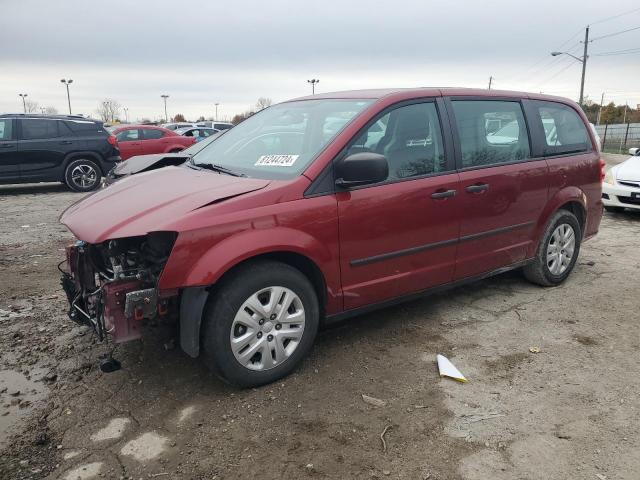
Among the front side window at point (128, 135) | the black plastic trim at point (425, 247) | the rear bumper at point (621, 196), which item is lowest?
the rear bumper at point (621, 196)

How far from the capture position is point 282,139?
3.80 m

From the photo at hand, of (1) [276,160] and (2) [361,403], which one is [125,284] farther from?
(2) [361,403]

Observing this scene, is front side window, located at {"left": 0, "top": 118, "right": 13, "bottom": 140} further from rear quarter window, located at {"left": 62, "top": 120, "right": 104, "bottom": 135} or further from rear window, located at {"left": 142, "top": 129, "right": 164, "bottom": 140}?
rear window, located at {"left": 142, "top": 129, "right": 164, "bottom": 140}

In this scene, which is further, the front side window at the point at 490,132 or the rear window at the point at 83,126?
the rear window at the point at 83,126

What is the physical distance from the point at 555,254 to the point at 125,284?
12.6ft

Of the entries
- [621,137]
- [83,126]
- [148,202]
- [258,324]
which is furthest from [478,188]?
[621,137]

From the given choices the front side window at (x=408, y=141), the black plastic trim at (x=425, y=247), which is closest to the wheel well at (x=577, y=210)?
the black plastic trim at (x=425, y=247)

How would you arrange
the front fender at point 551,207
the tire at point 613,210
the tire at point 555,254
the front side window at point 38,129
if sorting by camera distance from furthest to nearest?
the front side window at point 38,129 → the tire at point 613,210 → the tire at point 555,254 → the front fender at point 551,207

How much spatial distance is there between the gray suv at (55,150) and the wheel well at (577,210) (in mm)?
9926

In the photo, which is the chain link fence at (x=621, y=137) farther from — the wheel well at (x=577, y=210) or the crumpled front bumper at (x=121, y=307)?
the crumpled front bumper at (x=121, y=307)

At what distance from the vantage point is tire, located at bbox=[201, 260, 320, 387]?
296 centimetres

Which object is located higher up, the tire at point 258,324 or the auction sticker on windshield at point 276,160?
the auction sticker on windshield at point 276,160

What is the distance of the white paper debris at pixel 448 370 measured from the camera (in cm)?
329

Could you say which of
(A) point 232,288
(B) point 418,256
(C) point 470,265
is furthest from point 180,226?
(C) point 470,265
